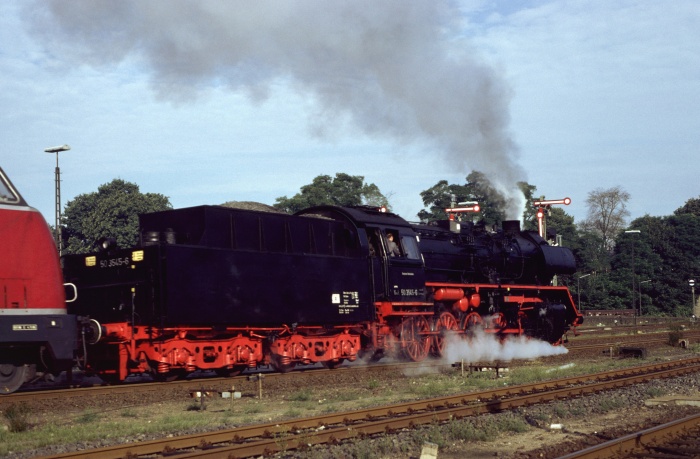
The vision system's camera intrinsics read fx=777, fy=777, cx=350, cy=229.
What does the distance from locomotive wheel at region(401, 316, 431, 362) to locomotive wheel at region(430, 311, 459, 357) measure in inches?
15.0

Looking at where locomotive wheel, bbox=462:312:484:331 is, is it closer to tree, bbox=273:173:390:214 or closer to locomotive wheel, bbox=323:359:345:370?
locomotive wheel, bbox=323:359:345:370

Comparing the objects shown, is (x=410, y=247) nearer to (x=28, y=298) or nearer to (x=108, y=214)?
(x=28, y=298)

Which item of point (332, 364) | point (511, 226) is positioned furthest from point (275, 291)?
point (511, 226)

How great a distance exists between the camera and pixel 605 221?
113 m

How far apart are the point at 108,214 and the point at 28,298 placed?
6482cm

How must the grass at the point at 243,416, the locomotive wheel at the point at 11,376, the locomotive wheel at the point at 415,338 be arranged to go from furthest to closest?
1. the locomotive wheel at the point at 415,338
2. the locomotive wheel at the point at 11,376
3. the grass at the point at 243,416

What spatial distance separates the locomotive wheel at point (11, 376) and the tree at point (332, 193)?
59493 mm

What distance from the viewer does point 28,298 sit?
12.5 metres

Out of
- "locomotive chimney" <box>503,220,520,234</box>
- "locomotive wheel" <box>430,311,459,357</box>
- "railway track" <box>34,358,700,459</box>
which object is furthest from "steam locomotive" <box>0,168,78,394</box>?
"locomotive chimney" <box>503,220,520,234</box>

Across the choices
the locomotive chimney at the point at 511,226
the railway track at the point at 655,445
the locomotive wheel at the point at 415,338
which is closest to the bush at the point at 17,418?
A: the railway track at the point at 655,445

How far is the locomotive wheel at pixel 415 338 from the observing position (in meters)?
21.4

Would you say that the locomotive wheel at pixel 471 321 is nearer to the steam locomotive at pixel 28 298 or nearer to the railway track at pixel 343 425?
the railway track at pixel 343 425

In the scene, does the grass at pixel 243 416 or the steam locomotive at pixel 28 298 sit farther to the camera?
Answer: the steam locomotive at pixel 28 298

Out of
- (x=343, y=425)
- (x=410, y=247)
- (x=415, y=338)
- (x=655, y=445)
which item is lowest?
(x=655, y=445)
